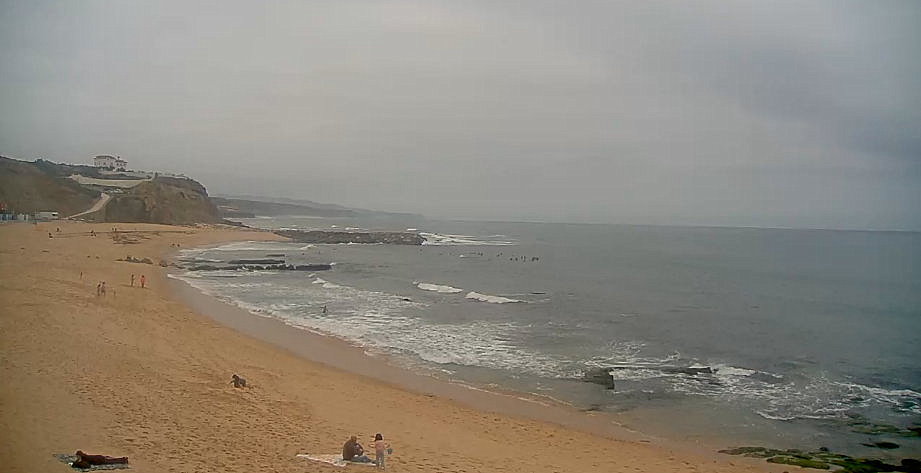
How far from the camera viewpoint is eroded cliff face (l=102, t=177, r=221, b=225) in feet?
233

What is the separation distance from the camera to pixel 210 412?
1059 cm

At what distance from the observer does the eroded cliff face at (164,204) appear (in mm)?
70875

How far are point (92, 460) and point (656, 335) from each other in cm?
2214

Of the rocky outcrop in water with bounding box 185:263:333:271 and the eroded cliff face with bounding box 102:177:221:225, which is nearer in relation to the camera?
the rocky outcrop in water with bounding box 185:263:333:271

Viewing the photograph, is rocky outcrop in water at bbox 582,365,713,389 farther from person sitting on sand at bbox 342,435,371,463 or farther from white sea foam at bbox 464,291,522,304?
white sea foam at bbox 464,291,522,304

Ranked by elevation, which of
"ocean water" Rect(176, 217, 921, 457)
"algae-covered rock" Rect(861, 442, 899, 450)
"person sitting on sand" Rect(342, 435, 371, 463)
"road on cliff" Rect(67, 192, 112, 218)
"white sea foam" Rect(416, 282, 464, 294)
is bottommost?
"white sea foam" Rect(416, 282, 464, 294)

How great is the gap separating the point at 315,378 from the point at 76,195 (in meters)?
43.4

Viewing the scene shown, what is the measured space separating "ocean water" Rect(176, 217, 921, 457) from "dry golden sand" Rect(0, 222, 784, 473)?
10.6 feet

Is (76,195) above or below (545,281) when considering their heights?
above

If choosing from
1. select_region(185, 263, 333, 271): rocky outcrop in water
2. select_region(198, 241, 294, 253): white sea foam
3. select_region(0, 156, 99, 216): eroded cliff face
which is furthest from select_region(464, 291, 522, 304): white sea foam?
select_region(198, 241, 294, 253): white sea foam

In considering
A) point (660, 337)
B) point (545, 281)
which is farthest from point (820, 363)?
point (545, 281)

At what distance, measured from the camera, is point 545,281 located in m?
46.8

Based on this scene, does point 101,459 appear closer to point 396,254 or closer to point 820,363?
point 820,363

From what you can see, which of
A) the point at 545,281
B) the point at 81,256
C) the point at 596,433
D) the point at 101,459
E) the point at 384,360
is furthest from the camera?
the point at 545,281
